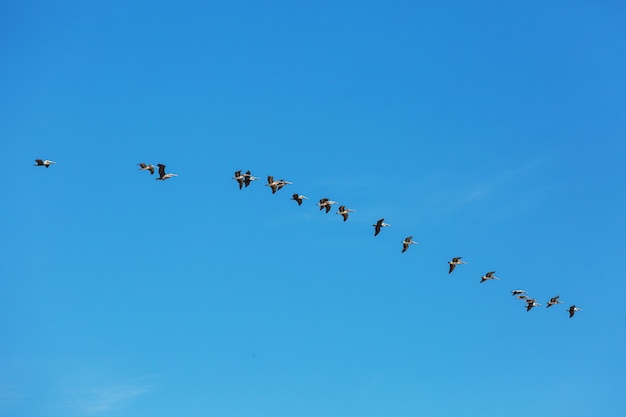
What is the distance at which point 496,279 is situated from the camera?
9412cm

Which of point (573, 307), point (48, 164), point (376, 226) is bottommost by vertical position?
point (573, 307)

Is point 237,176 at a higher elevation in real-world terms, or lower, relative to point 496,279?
higher

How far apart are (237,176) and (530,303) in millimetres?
29245

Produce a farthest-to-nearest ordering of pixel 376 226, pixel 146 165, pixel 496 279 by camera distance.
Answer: pixel 496 279, pixel 376 226, pixel 146 165

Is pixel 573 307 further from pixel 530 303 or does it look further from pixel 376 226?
pixel 376 226

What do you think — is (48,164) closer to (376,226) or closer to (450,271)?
(376,226)

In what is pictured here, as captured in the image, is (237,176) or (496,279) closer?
(237,176)

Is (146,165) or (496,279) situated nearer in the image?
(146,165)

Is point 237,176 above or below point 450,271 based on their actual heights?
above

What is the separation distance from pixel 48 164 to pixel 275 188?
19.4 m

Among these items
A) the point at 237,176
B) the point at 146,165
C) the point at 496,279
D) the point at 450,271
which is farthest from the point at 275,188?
the point at 496,279

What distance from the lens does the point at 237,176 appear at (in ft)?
276

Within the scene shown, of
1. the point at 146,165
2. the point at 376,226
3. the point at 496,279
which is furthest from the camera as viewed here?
the point at 496,279

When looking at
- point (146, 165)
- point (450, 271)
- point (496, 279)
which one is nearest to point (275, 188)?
point (146, 165)
